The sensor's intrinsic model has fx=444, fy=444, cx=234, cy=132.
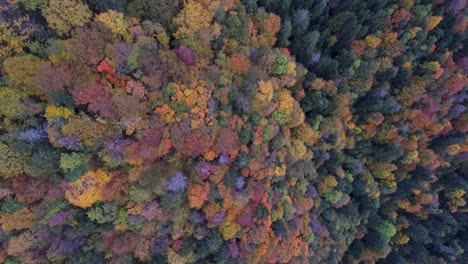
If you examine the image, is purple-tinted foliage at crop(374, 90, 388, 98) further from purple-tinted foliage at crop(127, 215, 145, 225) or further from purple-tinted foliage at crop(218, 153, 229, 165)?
purple-tinted foliage at crop(127, 215, 145, 225)

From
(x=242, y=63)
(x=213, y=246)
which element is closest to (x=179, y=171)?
(x=213, y=246)

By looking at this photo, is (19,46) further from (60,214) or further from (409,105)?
(409,105)

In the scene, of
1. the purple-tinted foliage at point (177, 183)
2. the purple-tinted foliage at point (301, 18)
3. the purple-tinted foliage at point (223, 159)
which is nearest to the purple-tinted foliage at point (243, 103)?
the purple-tinted foliage at point (223, 159)

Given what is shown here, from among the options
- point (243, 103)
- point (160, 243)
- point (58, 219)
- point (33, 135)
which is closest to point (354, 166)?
point (243, 103)

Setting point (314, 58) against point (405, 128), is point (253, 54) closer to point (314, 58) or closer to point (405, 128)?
point (314, 58)

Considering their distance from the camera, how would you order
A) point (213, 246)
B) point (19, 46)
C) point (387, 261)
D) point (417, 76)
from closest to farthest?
1. point (19, 46)
2. point (213, 246)
3. point (417, 76)
4. point (387, 261)
